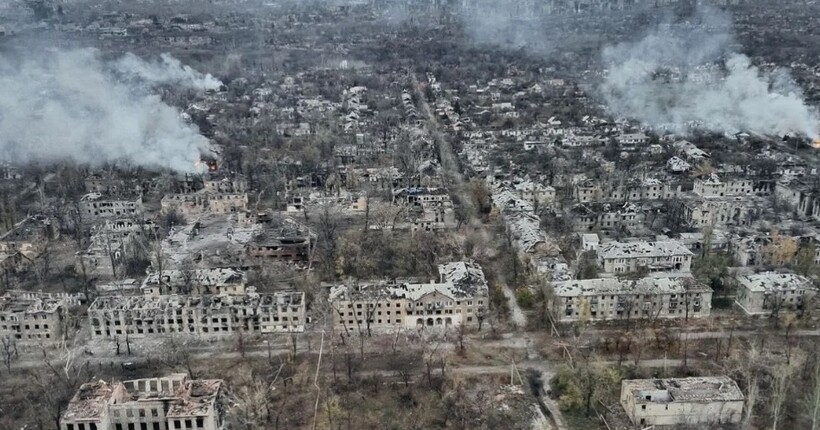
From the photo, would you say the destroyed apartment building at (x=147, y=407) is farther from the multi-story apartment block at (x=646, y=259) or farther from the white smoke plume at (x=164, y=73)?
the white smoke plume at (x=164, y=73)

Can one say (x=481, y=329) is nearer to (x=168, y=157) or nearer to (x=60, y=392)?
(x=60, y=392)

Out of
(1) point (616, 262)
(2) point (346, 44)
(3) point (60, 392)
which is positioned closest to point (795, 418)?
(1) point (616, 262)

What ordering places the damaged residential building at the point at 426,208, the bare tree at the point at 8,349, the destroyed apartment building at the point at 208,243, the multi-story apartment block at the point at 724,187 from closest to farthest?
the bare tree at the point at 8,349 < the destroyed apartment building at the point at 208,243 < the damaged residential building at the point at 426,208 < the multi-story apartment block at the point at 724,187

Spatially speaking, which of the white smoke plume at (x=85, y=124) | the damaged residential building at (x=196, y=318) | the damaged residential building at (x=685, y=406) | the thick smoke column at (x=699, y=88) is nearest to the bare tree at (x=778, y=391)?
the damaged residential building at (x=685, y=406)

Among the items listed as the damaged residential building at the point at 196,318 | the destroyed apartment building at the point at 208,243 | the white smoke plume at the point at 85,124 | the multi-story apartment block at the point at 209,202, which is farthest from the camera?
the white smoke plume at the point at 85,124

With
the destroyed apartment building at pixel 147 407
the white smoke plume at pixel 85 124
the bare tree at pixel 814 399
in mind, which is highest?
the white smoke plume at pixel 85 124

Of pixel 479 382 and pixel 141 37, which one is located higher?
pixel 141 37

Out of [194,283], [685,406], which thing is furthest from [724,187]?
[194,283]
